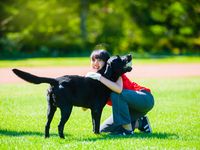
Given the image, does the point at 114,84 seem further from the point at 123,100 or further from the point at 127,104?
the point at 127,104

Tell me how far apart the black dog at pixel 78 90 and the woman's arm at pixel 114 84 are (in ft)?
0.31

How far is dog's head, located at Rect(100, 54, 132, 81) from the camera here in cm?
860

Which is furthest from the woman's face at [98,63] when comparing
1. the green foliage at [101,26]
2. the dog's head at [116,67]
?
the green foliage at [101,26]

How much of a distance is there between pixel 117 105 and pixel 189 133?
1.36 m

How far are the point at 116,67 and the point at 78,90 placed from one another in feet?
2.50

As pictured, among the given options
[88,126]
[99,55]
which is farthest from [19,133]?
[99,55]

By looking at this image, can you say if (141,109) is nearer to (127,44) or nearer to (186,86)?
(186,86)

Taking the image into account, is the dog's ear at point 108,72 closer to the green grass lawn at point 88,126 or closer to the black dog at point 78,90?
the black dog at point 78,90

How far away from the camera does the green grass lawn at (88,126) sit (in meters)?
7.88

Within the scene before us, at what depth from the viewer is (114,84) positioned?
8.54 m

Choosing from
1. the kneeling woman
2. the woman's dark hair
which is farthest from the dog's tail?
the woman's dark hair

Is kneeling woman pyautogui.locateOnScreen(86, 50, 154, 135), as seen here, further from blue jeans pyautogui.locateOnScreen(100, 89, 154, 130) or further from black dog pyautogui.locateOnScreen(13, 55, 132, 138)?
black dog pyautogui.locateOnScreen(13, 55, 132, 138)

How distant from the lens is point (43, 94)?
15938 millimetres

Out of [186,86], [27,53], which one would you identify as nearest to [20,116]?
[186,86]
